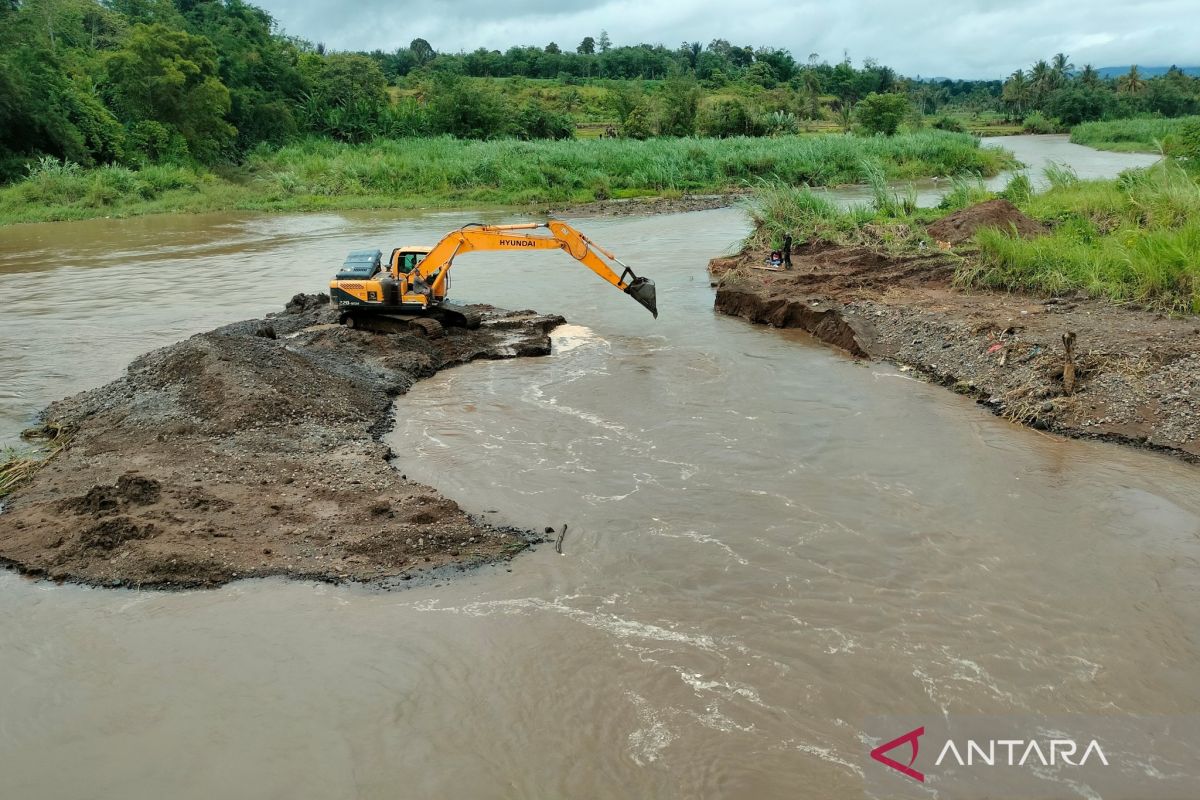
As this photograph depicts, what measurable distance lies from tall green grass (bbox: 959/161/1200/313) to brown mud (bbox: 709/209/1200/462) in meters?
0.39

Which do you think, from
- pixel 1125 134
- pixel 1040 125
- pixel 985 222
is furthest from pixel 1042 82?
pixel 985 222

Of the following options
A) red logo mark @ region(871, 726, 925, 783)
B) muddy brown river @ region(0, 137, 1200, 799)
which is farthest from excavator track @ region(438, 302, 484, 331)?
red logo mark @ region(871, 726, 925, 783)

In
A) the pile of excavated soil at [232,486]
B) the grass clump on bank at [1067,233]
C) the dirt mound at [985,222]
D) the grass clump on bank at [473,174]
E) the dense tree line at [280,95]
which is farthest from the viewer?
the dense tree line at [280,95]

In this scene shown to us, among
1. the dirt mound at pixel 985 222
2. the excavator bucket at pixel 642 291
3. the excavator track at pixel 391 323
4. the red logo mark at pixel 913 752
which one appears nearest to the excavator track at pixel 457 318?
the excavator track at pixel 391 323

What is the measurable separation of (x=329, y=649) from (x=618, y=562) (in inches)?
99.0

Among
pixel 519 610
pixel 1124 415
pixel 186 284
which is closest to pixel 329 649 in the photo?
pixel 519 610

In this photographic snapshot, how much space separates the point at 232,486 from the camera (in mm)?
8625

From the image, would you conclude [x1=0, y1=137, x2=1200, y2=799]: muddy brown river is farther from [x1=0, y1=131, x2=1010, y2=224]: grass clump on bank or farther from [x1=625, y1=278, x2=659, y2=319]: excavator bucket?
[x1=0, y1=131, x2=1010, y2=224]: grass clump on bank

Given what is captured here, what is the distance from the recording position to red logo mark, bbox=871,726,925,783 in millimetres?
5246

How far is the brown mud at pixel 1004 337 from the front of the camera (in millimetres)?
10133

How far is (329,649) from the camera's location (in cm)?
650

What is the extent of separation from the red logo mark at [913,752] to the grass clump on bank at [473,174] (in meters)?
33.9

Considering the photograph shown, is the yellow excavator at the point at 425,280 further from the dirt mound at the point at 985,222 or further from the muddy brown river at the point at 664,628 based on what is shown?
the dirt mound at the point at 985,222

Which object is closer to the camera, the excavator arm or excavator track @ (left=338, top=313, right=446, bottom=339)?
the excavator arm
